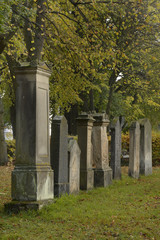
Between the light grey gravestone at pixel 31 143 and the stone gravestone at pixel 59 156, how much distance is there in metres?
0.75

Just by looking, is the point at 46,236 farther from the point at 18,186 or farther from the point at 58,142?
the point at 58,142

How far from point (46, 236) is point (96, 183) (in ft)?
18.1

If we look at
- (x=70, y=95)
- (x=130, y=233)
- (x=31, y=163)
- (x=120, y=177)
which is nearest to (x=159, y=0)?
(x=70, y=95)

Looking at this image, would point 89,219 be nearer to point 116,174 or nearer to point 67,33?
point 116,174

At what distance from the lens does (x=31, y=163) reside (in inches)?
279

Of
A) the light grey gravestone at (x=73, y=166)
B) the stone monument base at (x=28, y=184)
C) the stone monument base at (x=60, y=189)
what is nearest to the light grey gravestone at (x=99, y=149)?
the light grey gravestone at (x=73, y=166)

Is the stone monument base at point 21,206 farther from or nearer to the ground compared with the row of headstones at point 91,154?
nearer to the ground

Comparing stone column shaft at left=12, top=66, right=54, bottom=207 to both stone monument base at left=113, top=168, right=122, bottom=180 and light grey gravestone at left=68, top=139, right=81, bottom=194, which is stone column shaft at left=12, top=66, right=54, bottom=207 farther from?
stone monument base at left=113, top=168, right=122, bottom=180

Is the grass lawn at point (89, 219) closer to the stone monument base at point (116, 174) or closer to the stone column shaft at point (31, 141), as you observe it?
the stone column shaft at point (31, 141)

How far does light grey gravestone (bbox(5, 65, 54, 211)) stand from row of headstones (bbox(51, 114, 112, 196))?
85cm

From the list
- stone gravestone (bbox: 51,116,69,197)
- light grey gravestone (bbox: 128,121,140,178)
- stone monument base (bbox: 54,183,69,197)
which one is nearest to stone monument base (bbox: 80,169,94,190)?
stone gravestone (bbox: 51,116,69,197)

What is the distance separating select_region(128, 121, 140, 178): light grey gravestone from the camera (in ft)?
43.4

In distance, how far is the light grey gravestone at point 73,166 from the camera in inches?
347

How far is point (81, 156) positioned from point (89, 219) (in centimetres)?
385
